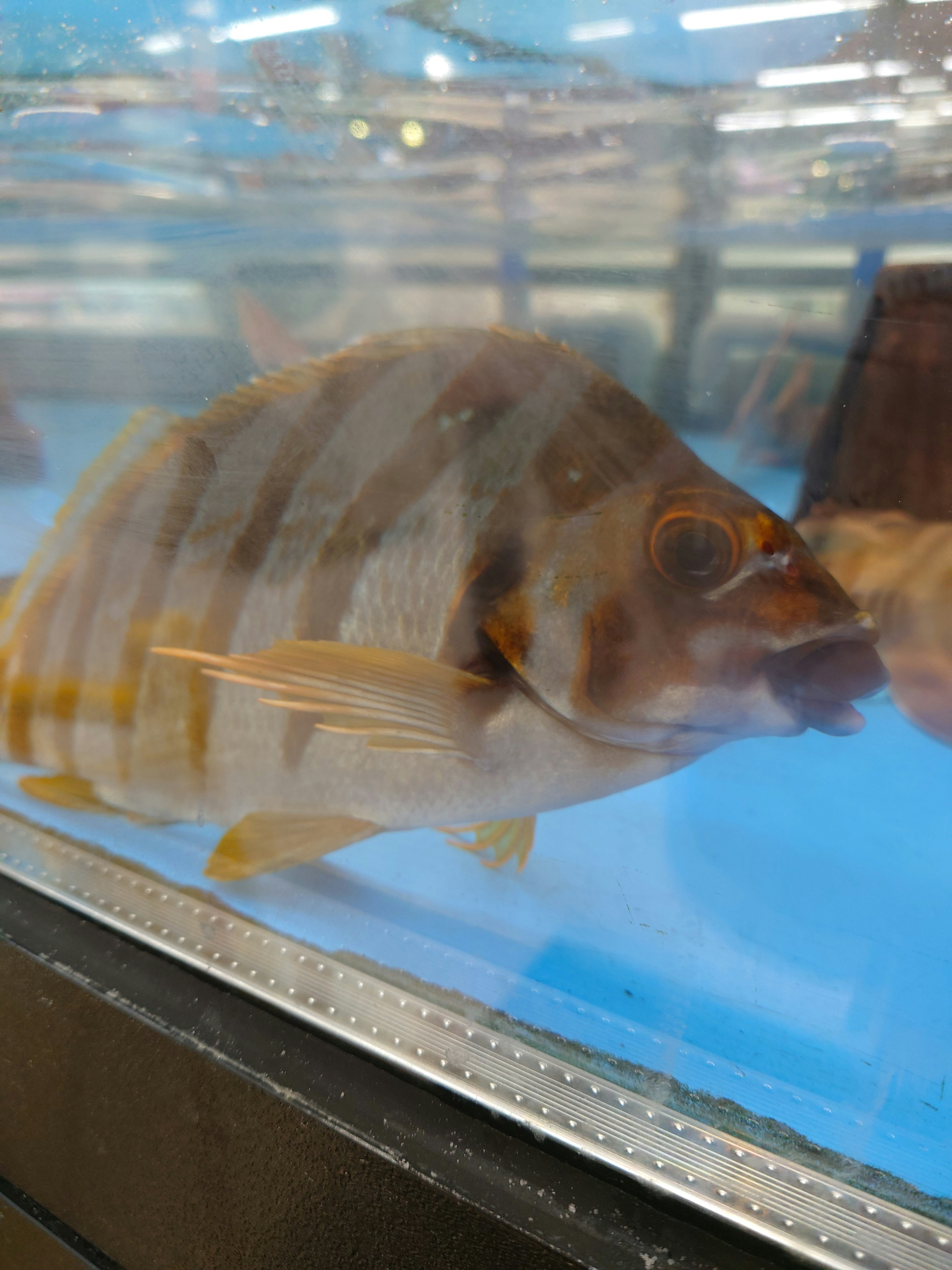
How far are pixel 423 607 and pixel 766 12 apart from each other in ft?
2.07

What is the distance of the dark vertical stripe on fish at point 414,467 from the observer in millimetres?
618

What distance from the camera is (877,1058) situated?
0.61 m

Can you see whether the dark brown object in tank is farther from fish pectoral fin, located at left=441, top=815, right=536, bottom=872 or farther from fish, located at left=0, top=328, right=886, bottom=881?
fish pectoral fin, located at left=441, top=815, right=536, bottom=872

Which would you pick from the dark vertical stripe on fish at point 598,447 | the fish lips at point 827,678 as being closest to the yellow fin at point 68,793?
the dark vertical stripe on fish at point 598,447

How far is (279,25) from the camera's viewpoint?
0.73 m

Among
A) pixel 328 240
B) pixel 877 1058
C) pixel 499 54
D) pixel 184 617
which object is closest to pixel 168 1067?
pixel 184 617

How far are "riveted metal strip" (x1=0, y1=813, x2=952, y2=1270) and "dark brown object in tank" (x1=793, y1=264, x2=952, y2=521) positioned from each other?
61cm

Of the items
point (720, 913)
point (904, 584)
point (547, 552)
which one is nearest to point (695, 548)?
point (547, 552)

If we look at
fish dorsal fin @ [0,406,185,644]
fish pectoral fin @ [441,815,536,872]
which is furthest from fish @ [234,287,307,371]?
fish pectoral fin @ [441,815,536,872]

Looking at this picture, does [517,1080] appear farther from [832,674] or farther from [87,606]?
[87,606]

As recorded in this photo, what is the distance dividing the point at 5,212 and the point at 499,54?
0.86m

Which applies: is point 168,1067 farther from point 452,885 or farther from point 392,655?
point 392,655

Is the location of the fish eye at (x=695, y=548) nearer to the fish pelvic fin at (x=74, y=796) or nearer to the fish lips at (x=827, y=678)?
the fish lips at (x=827, y=678)

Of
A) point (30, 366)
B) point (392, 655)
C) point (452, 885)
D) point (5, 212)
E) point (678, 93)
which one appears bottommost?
point (452, 885)
